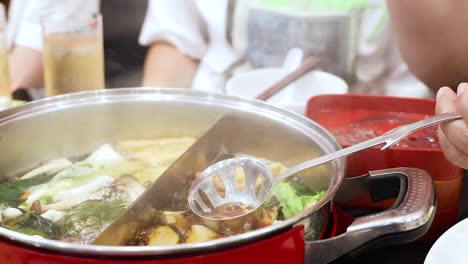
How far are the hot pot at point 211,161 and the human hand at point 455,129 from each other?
13 centimetres

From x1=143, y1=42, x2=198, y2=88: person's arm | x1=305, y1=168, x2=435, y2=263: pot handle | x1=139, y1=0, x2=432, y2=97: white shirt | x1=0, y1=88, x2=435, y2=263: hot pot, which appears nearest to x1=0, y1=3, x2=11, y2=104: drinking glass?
x1=0, y1=88, x2=435, y2=263: hot pot

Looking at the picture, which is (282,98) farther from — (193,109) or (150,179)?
(150,179)

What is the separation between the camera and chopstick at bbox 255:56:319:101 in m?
1.42

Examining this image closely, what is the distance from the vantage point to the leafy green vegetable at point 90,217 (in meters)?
0.93

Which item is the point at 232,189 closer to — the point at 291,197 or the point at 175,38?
the point at 291,197

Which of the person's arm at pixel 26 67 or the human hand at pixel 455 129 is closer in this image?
the human hand at pixel 455 129

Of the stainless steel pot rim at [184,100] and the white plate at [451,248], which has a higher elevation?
the stainless steel pot rim at [184,100]

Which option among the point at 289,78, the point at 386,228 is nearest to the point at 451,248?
the point at 386,228

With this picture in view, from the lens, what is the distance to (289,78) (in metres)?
1.54

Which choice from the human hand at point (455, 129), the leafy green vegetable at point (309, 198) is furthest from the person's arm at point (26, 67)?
the human hand at point (455, 129)

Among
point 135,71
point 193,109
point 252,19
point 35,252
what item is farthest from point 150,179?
point 135,71

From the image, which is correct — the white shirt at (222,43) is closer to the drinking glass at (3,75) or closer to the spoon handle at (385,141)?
the drinking glass at (3,75)

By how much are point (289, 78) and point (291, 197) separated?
0.58 meters

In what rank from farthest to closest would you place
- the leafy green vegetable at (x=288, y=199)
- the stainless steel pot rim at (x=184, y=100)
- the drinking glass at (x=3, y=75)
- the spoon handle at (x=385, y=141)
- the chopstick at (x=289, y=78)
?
the drinking glass at (x=3, y=75)
the chopstick at (x=289, y=78)
the leafy green vegetable at (x=288, y=199)
the spoon handle at (x=385, y=141)
the stainless steel pot rim at (x=184, y=100)
